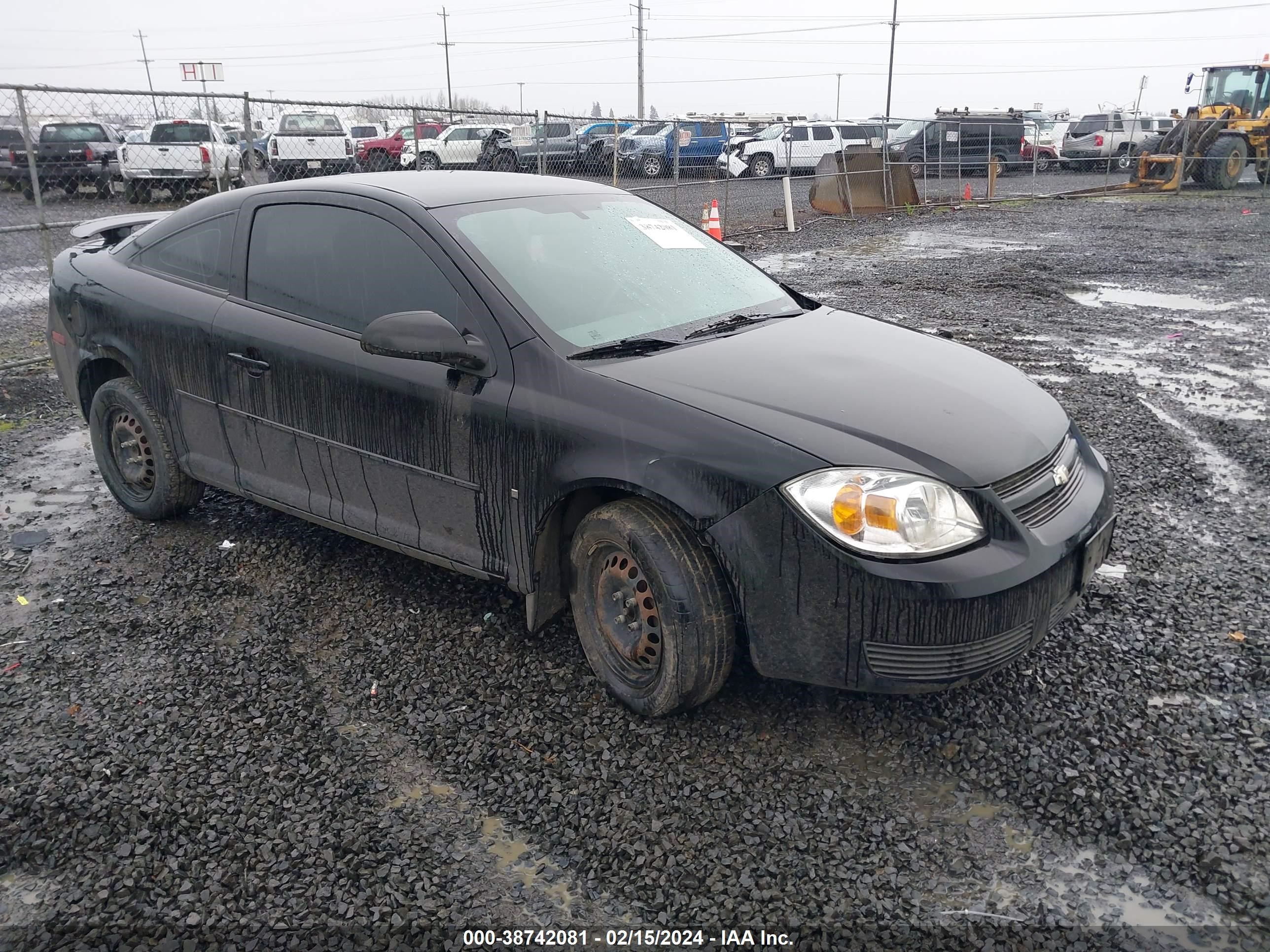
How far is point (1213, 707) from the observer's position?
316cm

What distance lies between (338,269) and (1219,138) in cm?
2728

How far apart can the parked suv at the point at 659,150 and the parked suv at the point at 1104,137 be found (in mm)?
14807

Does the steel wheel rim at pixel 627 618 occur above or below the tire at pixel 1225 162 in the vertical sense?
below

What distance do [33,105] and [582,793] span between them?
29.3 ft

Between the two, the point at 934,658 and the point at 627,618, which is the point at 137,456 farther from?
the point at 934,658

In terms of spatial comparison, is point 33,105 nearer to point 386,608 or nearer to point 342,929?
point 386,608

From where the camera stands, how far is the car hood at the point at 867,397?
9.29 ft

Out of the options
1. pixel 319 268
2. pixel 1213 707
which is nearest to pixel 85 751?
pixel 319 268

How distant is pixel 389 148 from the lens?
79.7ft

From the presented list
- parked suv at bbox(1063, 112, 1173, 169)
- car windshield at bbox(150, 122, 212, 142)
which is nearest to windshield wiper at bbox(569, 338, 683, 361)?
car windshield at bbox(150, 122, 212, 142)

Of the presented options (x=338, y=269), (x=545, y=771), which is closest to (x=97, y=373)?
(x=338, y=269)

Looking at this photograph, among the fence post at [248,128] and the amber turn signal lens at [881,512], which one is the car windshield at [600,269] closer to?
the amber turn signal lens at [881,512]

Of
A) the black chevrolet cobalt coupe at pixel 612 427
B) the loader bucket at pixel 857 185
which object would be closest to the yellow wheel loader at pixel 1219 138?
the loader bucket at pixel 857 185

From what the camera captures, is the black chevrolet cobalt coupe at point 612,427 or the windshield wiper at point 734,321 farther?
the windshield wiper at point 734,321
